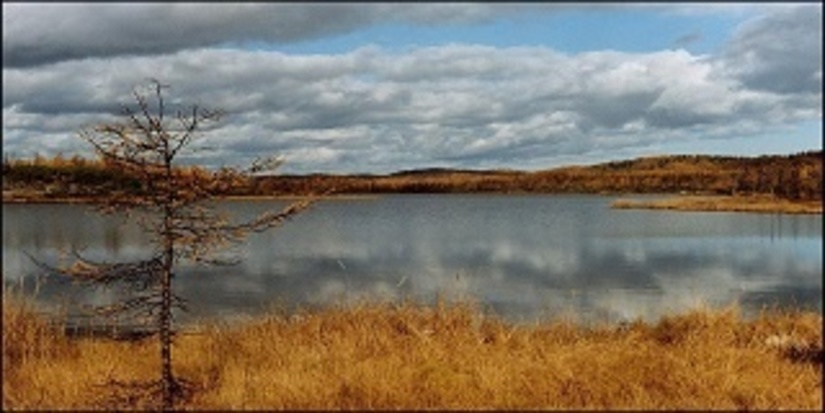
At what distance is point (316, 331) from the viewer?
40.7 ft

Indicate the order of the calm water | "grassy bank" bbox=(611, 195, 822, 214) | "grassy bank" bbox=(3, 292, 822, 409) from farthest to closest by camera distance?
"grassy bank" bbox=(611, 195, 822, 214), the calm water, "grassy bank" bbox=(3, 292, 822, 409)

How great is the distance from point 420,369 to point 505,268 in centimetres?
2397

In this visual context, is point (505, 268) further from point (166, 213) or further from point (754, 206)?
point (754, 206)

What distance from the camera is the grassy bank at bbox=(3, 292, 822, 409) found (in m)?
8.52

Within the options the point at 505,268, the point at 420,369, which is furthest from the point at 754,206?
the point at 420,369

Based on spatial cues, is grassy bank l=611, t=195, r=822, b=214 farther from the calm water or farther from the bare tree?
the bare tree

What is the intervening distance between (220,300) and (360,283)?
5.60 m

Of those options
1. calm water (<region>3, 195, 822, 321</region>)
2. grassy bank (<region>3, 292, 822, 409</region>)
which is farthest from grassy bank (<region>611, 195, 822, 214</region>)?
grassy bank (<region>3, 292, 822, 409</region>)

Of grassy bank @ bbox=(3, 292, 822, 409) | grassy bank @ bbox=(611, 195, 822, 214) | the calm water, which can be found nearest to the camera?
grassy bank @ bbox=(3, 292, 822, 409)

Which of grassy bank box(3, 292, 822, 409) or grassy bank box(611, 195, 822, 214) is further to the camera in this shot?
grassy bank box(611, 195, 822, 214)

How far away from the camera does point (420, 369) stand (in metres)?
9.44

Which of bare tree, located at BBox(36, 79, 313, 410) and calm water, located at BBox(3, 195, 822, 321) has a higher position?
bare tree, located at BBox(36, 79, 313, 410)

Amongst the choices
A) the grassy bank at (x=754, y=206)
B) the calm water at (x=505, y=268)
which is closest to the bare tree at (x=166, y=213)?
the calm water at (x=505, y=268)

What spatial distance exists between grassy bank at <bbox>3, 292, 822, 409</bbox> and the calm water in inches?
50.3
